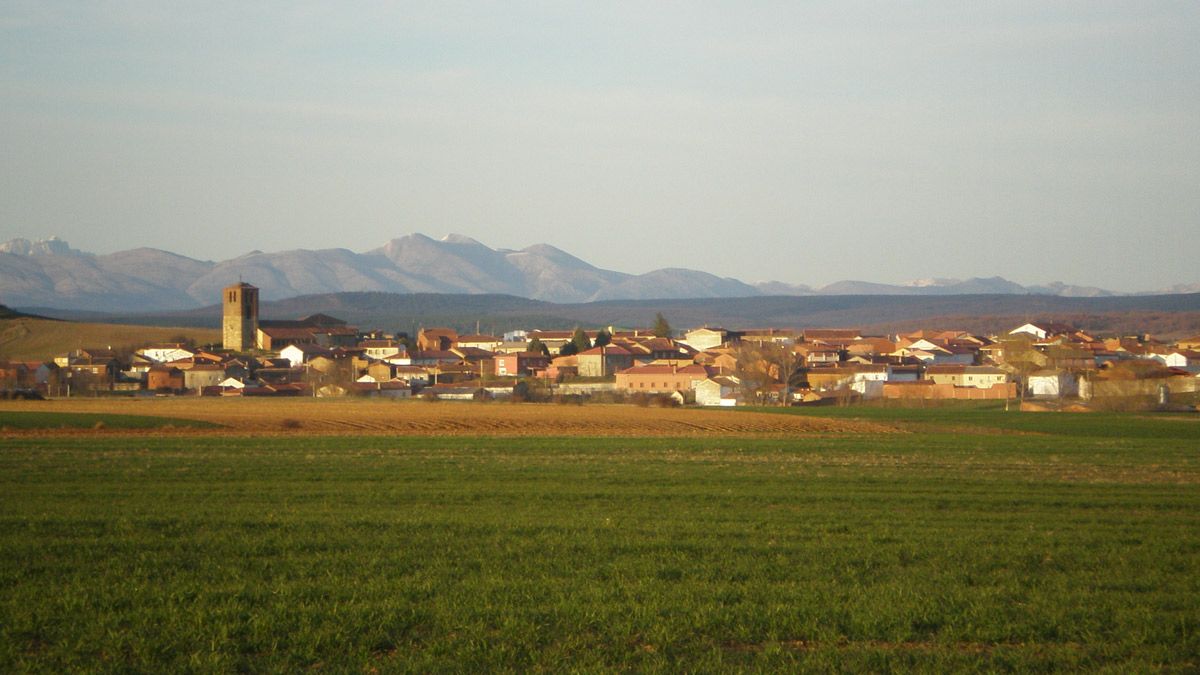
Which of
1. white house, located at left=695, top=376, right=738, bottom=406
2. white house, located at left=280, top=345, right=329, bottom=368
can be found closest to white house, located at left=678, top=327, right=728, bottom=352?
white house, located at left=280, top=345, right=329, bottom=368

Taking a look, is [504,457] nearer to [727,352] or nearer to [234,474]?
[234,474]

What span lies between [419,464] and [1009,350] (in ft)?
276

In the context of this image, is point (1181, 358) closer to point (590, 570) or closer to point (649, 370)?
point (649, 370)

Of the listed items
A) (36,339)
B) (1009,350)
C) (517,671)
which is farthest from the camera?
(36,339)

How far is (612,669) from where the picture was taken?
8.77 metres

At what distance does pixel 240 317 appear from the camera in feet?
437

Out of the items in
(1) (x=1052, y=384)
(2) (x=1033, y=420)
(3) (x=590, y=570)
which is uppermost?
(3) (x=590, y=570)

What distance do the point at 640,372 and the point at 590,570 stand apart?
76738mm

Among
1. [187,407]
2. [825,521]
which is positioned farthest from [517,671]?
[187,407]

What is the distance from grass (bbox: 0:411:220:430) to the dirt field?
136 cm

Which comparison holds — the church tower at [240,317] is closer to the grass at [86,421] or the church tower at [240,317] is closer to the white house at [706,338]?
the white house at [706,338]

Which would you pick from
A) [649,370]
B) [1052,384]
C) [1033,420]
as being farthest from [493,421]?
[1052,384]

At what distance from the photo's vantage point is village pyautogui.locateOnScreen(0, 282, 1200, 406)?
77562mm

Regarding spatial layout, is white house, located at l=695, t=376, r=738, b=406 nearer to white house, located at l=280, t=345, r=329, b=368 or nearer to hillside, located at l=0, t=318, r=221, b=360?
white house, located at l=280, t=345, r=329, b=368
